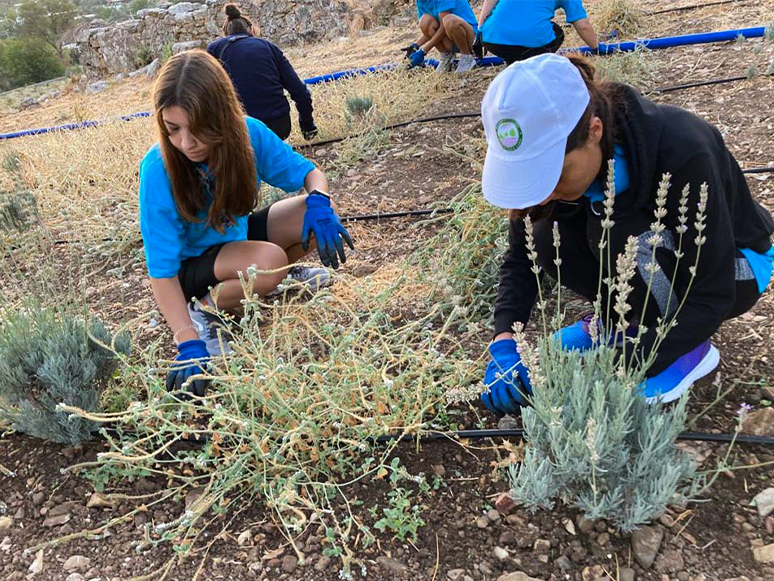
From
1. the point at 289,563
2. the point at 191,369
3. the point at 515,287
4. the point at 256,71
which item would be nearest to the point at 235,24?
the point at 256,71

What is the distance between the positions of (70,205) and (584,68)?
11.4ft

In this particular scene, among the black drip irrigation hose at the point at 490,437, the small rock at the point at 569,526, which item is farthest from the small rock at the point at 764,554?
the small rock at the point at 569,526

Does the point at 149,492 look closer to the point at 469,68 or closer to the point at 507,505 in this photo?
the point at 507,505

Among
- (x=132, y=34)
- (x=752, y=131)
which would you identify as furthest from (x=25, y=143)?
(x=132, y=34)

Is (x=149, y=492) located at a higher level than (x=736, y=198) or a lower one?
lower

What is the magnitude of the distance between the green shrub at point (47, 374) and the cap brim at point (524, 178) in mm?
1155

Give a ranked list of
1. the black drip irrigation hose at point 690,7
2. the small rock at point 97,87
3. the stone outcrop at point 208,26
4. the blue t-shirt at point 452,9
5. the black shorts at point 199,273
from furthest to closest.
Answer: the small rock at point 97,87 → the stone outcrop at point 208,26 → the black drip irrigation hose at point 690,7 → the blue t-shirt at point 452,9 → the black shorts at point 199,273

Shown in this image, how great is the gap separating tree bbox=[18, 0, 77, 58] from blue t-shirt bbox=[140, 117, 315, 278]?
102 feet

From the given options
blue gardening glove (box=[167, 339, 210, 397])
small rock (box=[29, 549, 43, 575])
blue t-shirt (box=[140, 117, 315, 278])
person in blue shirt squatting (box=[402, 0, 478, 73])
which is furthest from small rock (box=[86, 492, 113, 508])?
person in blue shirt squatting (box=[402, 0, 478, 73])

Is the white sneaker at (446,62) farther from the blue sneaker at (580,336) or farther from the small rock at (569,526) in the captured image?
the small rock at (569,526)

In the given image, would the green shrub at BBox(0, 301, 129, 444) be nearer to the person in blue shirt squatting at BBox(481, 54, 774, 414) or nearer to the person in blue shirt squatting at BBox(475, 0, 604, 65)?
the person in blue shirt squatting at BBox(481, 54, 774, 414)

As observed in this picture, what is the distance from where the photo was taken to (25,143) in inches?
235

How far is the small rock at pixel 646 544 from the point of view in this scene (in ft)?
4.42

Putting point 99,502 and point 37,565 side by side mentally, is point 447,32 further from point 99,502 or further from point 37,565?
point 37,565
